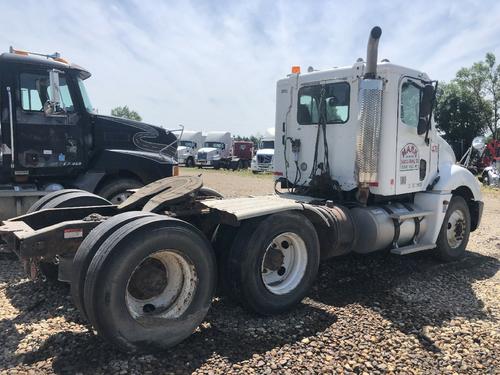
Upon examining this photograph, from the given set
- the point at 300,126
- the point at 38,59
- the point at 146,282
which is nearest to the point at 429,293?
the point at 300,126

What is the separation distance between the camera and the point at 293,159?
22.0ft

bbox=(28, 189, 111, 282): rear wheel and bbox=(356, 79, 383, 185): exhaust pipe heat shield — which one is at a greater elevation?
bbox=(356, 79, 383, 185): exhaust pipe heat shield

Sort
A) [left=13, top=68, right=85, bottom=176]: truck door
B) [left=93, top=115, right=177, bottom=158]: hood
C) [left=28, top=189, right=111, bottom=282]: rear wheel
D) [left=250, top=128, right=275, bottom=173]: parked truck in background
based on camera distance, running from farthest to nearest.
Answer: [left=250, top=128, right=275, bottom=173]: parked truck in background, [left=93, top=115, right=177, bottom=158]: hood, [left=13, top=68, right=85, bottom=176]: truck door, [left=28, top=189, right=111, bottom=282]: rear wheel

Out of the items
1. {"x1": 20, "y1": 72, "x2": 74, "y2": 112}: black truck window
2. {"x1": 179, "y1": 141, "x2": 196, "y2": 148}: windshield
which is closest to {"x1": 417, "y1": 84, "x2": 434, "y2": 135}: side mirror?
{"x1": 20, "y1": 72, "x2": 74, "y2": 112}: black truck window

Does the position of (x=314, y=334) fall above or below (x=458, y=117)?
below

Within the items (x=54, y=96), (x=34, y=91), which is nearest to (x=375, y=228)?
(x=54, y=96)

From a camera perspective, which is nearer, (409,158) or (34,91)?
(409,158)

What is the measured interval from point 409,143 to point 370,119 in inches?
37.8

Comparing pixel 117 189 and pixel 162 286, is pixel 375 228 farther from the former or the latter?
pixel 117 189

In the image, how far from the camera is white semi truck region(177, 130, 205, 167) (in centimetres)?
3791

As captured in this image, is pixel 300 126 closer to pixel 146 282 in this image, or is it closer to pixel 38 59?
pixel 146 282

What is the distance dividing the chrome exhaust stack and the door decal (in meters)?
0.51

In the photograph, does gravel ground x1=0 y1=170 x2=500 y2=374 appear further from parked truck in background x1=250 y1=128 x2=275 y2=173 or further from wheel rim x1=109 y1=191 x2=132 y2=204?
parked truck in background x1=250 y1=128 x2=275 y2=173

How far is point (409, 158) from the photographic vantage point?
6.20 metres
